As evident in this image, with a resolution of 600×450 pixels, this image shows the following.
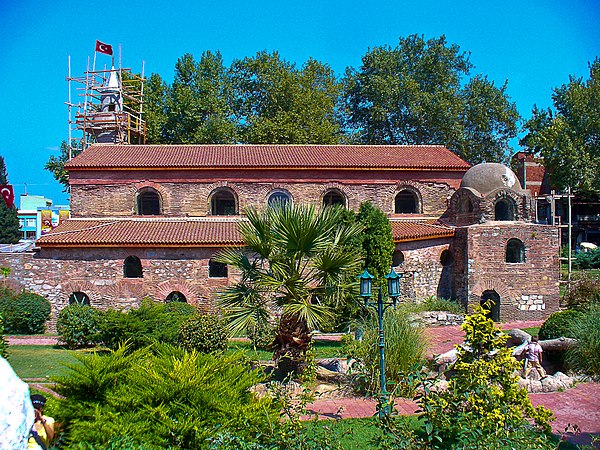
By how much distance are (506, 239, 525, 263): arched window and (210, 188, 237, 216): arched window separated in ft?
40.3

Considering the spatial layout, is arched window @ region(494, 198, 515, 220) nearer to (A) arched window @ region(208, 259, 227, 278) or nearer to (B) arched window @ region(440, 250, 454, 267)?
(B) arched window @ region(440, 250, 454, 267)

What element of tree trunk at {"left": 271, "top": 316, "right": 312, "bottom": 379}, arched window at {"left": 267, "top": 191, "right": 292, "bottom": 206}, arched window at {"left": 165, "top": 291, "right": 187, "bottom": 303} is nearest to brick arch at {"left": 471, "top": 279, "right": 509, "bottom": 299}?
arched window at {"left": 267, "top": 191, "right": 292, "bottom": 206}

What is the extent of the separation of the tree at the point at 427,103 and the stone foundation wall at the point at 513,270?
61.6ft

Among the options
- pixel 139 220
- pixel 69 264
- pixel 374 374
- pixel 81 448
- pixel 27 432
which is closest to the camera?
pixel 27 432

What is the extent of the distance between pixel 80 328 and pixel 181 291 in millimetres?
4763

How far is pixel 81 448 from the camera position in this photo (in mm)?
5711

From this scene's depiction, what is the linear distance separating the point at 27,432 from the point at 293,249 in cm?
772

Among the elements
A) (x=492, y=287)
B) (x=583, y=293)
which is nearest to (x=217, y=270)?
(x=492, y=287)

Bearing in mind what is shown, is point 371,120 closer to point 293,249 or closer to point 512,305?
point 512,305

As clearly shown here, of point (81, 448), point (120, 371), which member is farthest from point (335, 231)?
point (81, 448)

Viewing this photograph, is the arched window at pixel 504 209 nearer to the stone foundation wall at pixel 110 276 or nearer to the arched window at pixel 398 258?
the arched window at pixel 398 258

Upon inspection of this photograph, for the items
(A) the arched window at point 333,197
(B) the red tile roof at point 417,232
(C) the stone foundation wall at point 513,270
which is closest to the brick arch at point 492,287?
(C) the stone foundation wall at point 513,270

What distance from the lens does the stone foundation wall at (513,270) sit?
67.0 feet

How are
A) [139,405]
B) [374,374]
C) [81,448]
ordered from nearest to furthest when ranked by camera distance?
[81,448] < [139,405] < [374,374]
